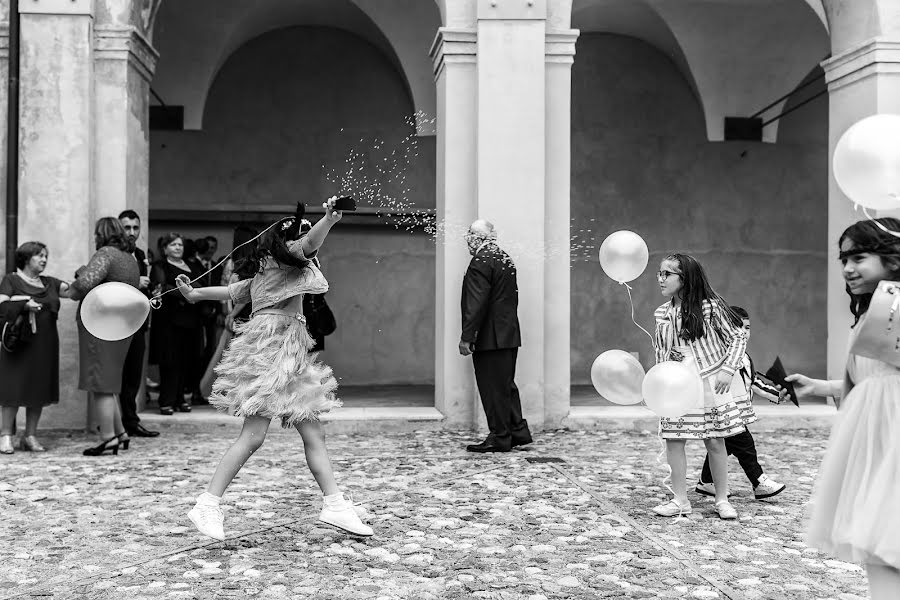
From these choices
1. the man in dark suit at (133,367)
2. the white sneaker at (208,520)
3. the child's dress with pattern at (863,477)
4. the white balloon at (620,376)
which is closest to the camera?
the child's dress with pattern at (863,477)

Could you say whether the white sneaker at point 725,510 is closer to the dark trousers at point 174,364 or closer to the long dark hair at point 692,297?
the long dark hair at point 692,297

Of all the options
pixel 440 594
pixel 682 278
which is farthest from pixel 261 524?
pixel 682 278

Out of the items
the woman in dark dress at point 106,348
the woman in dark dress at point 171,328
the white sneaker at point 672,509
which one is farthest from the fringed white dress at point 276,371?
the woman in dark dress at point 171,328

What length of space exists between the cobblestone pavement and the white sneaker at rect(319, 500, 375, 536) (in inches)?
3.4

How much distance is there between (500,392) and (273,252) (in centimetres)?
352

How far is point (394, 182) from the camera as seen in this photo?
545 inches

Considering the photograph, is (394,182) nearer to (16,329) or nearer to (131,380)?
(131,380)

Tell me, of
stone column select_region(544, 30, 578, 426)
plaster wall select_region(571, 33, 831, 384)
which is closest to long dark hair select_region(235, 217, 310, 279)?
stone column select_region(544, 30, 578, 426)

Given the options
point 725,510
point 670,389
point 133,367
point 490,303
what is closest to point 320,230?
point 670,389

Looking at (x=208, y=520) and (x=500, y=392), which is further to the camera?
(x=500, y=392)

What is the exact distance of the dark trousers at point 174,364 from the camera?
30.1ft

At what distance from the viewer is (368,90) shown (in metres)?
13.7

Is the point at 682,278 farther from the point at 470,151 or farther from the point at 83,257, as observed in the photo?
the point at 83,257

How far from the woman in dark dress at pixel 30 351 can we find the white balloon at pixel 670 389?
506 cm
